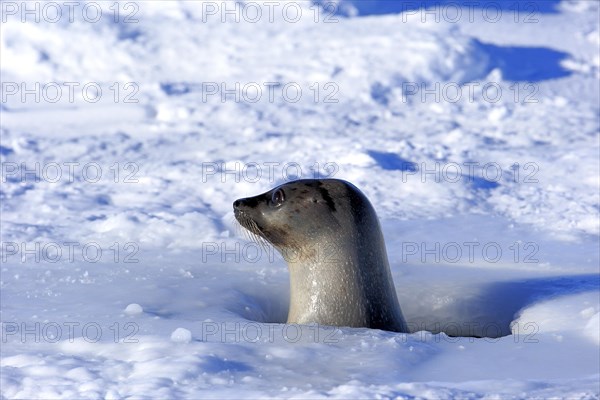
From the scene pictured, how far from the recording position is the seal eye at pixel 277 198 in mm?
3541

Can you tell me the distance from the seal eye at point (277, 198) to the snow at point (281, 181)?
40 cm

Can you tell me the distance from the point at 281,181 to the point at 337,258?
2266mm

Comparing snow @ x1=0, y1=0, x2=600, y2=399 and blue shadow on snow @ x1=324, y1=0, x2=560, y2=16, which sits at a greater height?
blue shadow on snow @ x1=324, y1=0, x2=560, y2=16

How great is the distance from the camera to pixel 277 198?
11.7 feet

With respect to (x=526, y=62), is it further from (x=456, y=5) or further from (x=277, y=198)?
(x=277, y=198)

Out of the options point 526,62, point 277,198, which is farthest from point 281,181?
point 526,62

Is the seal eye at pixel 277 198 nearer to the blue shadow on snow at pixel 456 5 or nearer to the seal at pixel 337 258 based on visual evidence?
the seal at pixel 337 258

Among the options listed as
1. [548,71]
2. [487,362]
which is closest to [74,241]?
[487,362]

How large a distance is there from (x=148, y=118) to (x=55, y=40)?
1449 millimetres

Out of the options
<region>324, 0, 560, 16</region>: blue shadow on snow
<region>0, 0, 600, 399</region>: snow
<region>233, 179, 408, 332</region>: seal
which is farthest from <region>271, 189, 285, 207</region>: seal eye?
<region>324, 0, 560, 16</region>: blue shadow on snow

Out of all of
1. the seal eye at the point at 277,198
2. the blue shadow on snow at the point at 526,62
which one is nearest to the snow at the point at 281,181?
the blue shadow on snow at the point at 526,62

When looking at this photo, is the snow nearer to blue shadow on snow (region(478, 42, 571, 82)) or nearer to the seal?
blue shadow on snow (region(478, 42, 571, 82))

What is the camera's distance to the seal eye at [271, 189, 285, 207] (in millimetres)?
3541

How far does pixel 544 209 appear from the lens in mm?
5266
